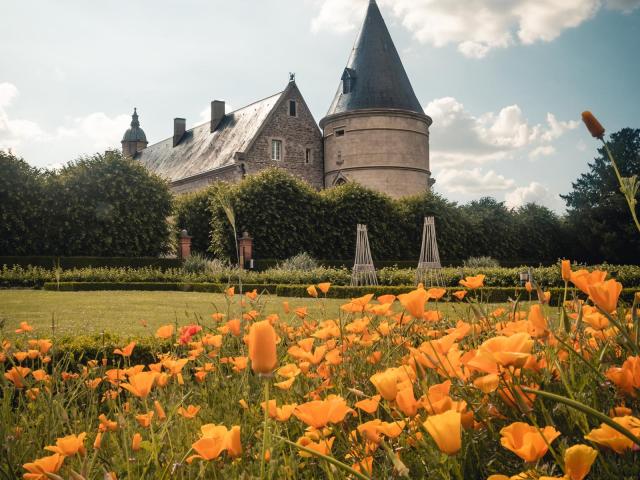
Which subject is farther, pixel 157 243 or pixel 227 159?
pixel 227 159

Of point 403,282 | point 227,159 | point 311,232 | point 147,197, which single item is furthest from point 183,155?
point 403,282

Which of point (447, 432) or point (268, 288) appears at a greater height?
point (447, 432)

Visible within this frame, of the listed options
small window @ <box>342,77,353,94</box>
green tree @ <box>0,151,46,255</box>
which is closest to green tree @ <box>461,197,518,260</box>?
small window @ <box>342,77,353,94</box>

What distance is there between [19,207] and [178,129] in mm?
23290

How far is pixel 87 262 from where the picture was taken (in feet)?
67.9

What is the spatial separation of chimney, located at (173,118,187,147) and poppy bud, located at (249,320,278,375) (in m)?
44.9

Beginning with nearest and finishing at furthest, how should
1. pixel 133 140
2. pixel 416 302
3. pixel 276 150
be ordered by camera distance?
pixel 416 302 < pixel 276 150 < pixel 133 140

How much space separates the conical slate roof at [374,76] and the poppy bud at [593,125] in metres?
31.3

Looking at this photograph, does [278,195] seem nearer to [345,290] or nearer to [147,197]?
[147,197]

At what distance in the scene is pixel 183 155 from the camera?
132 ft

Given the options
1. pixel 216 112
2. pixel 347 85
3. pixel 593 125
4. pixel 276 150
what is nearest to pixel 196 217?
pixel 276 150

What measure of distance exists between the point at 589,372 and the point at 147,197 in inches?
972

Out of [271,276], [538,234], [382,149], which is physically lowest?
[271,276]

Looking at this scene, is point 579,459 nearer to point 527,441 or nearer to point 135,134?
point 527,441
